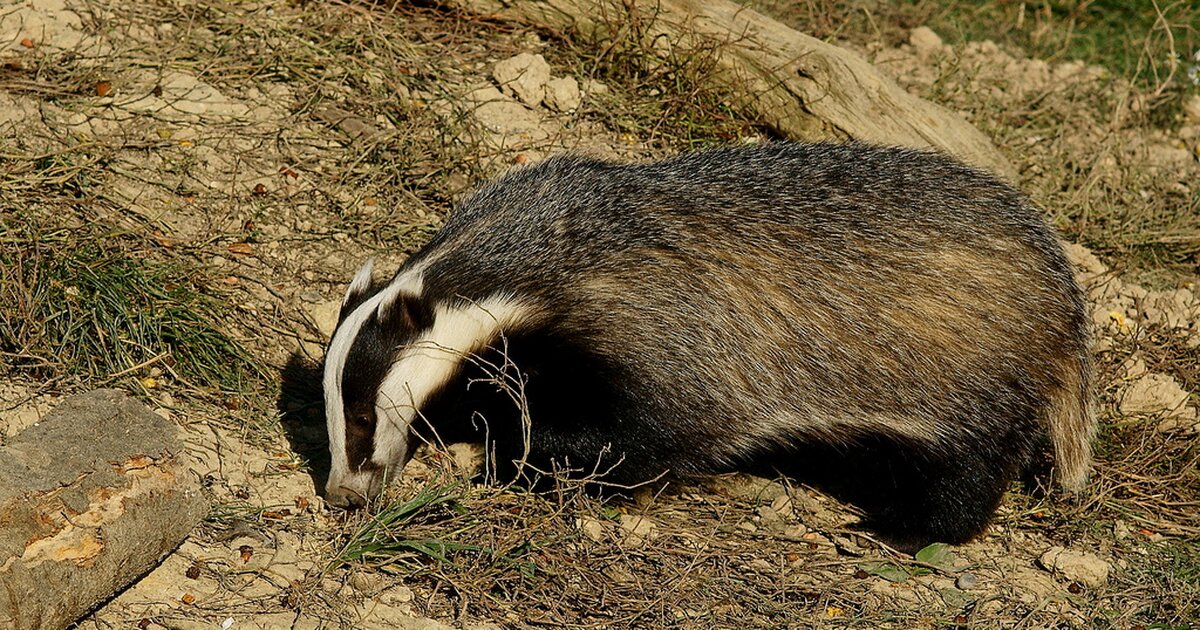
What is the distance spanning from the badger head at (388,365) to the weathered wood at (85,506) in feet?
1.90

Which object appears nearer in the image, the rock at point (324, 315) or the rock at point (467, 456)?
the rock at point (467, 456)

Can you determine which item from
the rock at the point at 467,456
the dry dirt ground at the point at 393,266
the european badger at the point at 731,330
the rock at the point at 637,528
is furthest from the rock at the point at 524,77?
the rock at the point at 637,528

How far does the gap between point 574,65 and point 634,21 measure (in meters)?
0.43

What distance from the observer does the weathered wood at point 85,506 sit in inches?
138

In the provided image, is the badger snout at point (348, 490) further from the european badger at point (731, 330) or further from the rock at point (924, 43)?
the rock at point (924, 43)

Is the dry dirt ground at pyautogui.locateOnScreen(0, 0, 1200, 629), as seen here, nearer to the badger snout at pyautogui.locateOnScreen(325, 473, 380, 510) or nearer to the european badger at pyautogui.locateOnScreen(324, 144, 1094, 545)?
the badger snout at pyautogui.locateOnScreen(325, 473, 380, 510)

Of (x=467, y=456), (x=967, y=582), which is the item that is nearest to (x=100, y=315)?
(x=467, y=456)

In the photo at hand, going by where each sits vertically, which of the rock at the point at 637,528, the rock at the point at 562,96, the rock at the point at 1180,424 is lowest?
the rock at the point at 637,528

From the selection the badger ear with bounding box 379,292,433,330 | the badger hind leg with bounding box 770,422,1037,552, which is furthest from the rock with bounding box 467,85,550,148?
the badger hind leg with bounding box 770,422,1037,552

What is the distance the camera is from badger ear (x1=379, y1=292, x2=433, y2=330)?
14.5 feet

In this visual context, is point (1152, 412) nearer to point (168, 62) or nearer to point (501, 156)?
point (501, 156)

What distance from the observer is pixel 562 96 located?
6715 mm

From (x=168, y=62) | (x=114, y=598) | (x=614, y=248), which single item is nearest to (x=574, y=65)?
(x=168, y=62)

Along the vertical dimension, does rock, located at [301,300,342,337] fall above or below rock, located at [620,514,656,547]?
above
